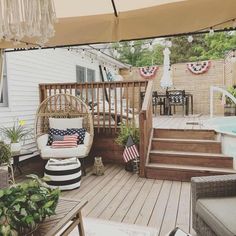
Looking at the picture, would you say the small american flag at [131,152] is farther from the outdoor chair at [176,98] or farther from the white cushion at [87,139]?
the outdoor chair at [176,98]

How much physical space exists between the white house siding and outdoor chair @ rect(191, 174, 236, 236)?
4128 mm

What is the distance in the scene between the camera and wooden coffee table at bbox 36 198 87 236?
185 cm

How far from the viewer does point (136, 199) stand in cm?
381

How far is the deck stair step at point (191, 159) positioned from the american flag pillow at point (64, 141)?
1529 millimetres

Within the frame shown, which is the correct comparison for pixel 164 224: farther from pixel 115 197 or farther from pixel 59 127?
pixel 59 127

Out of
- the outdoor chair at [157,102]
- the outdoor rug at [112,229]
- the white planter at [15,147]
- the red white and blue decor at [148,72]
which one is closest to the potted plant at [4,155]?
the white planter at [15,147]

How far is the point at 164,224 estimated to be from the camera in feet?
10.0

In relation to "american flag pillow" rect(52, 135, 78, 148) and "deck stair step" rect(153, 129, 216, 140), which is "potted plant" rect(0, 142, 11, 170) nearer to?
"american flag pillow" rect(52, 135, 78, 148)

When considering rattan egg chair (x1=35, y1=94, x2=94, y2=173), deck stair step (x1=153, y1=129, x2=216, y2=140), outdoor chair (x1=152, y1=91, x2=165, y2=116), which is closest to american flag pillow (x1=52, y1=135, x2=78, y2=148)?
rattan egg chair (x1=35, y1=94, x2=94, y2=173)

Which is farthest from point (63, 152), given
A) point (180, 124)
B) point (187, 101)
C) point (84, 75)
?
point (187, 101)

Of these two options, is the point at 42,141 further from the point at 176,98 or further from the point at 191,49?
the point at 191,49

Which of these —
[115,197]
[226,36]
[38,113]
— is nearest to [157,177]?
[115,197]

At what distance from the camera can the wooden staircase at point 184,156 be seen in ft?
15.3

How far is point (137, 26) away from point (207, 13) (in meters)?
0.63
